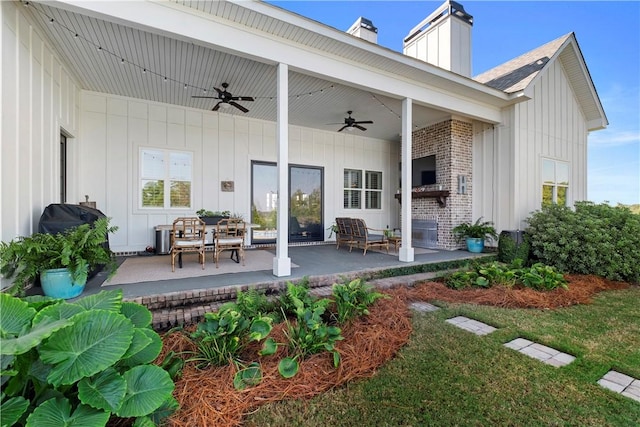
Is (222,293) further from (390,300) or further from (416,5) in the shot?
(416,5)

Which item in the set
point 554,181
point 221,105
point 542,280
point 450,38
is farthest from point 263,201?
point 554,181

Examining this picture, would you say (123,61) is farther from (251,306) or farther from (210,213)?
(251,306)

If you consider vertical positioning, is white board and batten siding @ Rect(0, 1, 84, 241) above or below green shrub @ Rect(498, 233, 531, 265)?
above

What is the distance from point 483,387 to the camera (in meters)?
2.01

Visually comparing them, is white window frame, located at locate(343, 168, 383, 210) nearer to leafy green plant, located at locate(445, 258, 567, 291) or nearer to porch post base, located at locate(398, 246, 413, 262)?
porch post base, located at locate(398, 246, 413, 262)

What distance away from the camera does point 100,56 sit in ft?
14.1

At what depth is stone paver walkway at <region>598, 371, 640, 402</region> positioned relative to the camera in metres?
2.00

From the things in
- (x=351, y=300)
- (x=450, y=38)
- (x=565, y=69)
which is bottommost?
(x=351, y=300)

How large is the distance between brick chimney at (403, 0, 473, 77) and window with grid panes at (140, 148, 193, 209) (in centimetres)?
728

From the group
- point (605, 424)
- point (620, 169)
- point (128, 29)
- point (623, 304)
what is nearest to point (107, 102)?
point (128, 29)

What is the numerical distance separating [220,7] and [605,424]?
5114mm

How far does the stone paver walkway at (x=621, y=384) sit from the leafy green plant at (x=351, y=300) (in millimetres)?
1870

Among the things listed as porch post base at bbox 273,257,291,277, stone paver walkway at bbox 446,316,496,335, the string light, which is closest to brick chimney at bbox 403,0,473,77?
the string light

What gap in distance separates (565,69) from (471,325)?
28.4 ft
